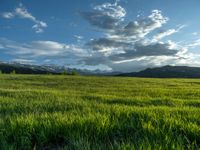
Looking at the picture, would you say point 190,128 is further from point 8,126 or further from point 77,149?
point 8,126

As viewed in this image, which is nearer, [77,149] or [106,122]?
[77,149]

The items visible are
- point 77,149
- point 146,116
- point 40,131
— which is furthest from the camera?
point 146,116

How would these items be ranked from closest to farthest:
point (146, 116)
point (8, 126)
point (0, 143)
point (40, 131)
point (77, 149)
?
point (77, 149) < point (0, 143) < point (40, 131) < point (8, 126) < point (146, 116)

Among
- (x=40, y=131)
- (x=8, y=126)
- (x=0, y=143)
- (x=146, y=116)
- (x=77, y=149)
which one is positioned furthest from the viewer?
(x=146, y=116)

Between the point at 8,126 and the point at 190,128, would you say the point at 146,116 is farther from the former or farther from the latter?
the point at 8,126

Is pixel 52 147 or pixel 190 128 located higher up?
pixel 190 128

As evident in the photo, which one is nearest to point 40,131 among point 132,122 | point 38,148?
point 38,148

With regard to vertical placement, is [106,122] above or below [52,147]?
above

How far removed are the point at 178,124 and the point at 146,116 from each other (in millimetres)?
1184

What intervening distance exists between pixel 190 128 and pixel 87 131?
2081 mm

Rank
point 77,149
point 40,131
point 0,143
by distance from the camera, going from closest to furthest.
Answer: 1. point 77,149
2. point 0,143
3. point 40,131

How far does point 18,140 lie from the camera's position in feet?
13.9

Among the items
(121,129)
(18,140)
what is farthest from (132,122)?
(18,140)

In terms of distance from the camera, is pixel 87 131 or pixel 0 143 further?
pixel 87 131
